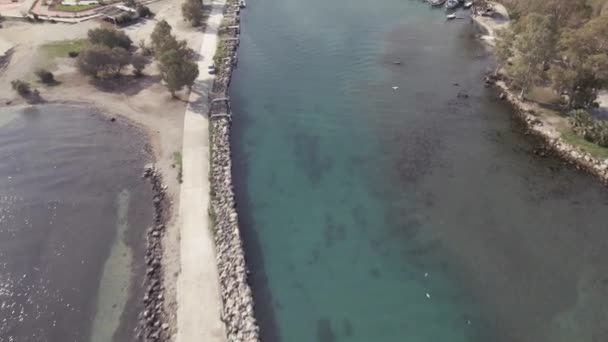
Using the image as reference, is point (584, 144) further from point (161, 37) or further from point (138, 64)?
point (138, 64)

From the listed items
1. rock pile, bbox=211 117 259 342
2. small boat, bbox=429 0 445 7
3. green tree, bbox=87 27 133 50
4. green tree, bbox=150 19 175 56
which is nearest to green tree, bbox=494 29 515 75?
small boat, bbox=429 0 445 7

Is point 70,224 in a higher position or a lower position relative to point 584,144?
lower

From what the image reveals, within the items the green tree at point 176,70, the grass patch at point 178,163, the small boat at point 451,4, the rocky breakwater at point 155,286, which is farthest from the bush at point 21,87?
the small boat at point 451,4

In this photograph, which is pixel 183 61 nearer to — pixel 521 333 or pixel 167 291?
pixel 167 291

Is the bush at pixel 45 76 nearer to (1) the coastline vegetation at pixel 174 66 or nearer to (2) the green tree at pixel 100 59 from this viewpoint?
(2) the green tree at pixel 100 59

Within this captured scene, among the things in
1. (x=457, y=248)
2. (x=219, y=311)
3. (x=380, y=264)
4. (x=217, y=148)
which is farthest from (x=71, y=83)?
(x=457, y=248)

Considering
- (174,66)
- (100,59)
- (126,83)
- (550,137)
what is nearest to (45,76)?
(100,59)
